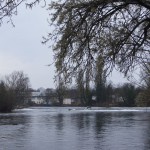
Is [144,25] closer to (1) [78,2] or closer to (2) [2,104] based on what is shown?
(1) [78,2]

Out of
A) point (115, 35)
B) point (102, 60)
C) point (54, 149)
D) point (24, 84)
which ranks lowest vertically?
point (54, 149)

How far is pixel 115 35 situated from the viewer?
999cm

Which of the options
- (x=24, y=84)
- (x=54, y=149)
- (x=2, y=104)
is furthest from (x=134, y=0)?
(x=24, y=84)

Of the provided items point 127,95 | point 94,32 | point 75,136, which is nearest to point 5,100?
point 127,95

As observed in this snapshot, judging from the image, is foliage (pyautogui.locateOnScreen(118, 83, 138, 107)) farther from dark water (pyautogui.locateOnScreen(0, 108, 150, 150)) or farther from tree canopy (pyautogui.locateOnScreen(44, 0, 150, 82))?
tree canopy (pyautogui.locateOnScreen(44, 0, 150, 82))

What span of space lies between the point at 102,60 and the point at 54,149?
12394mm

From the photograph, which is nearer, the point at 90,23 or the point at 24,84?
the point at 90,23

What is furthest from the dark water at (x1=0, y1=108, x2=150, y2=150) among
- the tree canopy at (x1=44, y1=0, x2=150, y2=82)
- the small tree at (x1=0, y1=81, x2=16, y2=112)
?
the small tree at (x1=0, y1=81, x2=16, y2=112)

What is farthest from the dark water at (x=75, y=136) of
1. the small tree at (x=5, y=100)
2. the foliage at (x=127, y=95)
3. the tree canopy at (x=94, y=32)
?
the foliage at (x=127, y=95)

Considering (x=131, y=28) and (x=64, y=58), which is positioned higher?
(x=131, y=28)

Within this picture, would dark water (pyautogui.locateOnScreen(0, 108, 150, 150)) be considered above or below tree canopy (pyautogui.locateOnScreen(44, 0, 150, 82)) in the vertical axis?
below

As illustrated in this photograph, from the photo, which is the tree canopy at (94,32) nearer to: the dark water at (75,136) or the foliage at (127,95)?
the dark water at (75,136)

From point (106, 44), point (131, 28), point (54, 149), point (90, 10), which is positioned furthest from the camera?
point (54, 149)

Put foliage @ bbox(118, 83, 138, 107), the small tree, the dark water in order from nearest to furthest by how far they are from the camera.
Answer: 1. the dark water
2. the small tree
3. foliage @ bbox(118, 83, 138, 107)
